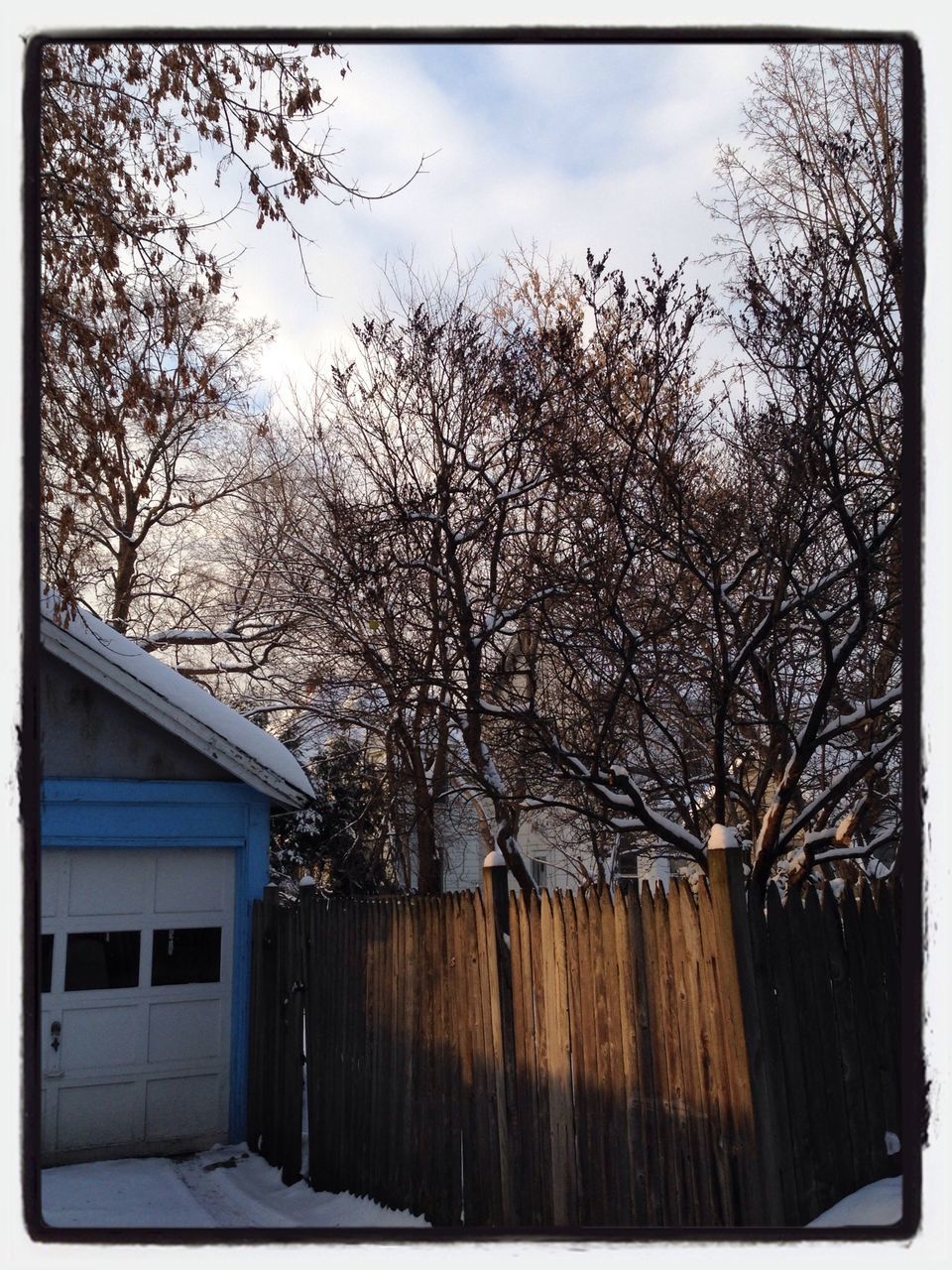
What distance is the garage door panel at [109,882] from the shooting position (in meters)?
8.02

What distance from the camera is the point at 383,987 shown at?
595 cm

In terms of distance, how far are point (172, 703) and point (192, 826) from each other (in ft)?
3.53

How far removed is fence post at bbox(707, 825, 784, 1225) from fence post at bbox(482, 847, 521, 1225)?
1430 mm

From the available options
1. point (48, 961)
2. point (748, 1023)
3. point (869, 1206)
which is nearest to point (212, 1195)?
point (48, 961)

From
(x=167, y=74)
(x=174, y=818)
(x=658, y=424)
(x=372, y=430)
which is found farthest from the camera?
(x=372, y=430)

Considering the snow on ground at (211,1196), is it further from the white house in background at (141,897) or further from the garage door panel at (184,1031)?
the garage door panel at (184,1031)

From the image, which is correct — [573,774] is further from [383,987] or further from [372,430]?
[372,430]

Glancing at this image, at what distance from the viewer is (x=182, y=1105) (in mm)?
8109

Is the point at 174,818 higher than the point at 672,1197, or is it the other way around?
the point at 174,818

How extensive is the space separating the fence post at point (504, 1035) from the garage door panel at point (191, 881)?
4.24 meters

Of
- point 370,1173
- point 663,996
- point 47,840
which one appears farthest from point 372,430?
point 663,996

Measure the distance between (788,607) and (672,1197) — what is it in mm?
3455

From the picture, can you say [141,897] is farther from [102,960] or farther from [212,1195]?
[212,1195]

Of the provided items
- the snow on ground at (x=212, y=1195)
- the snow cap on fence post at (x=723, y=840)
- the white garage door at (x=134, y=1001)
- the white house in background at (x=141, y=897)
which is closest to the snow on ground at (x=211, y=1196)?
the snow on ground at (x=212, y=1195)
